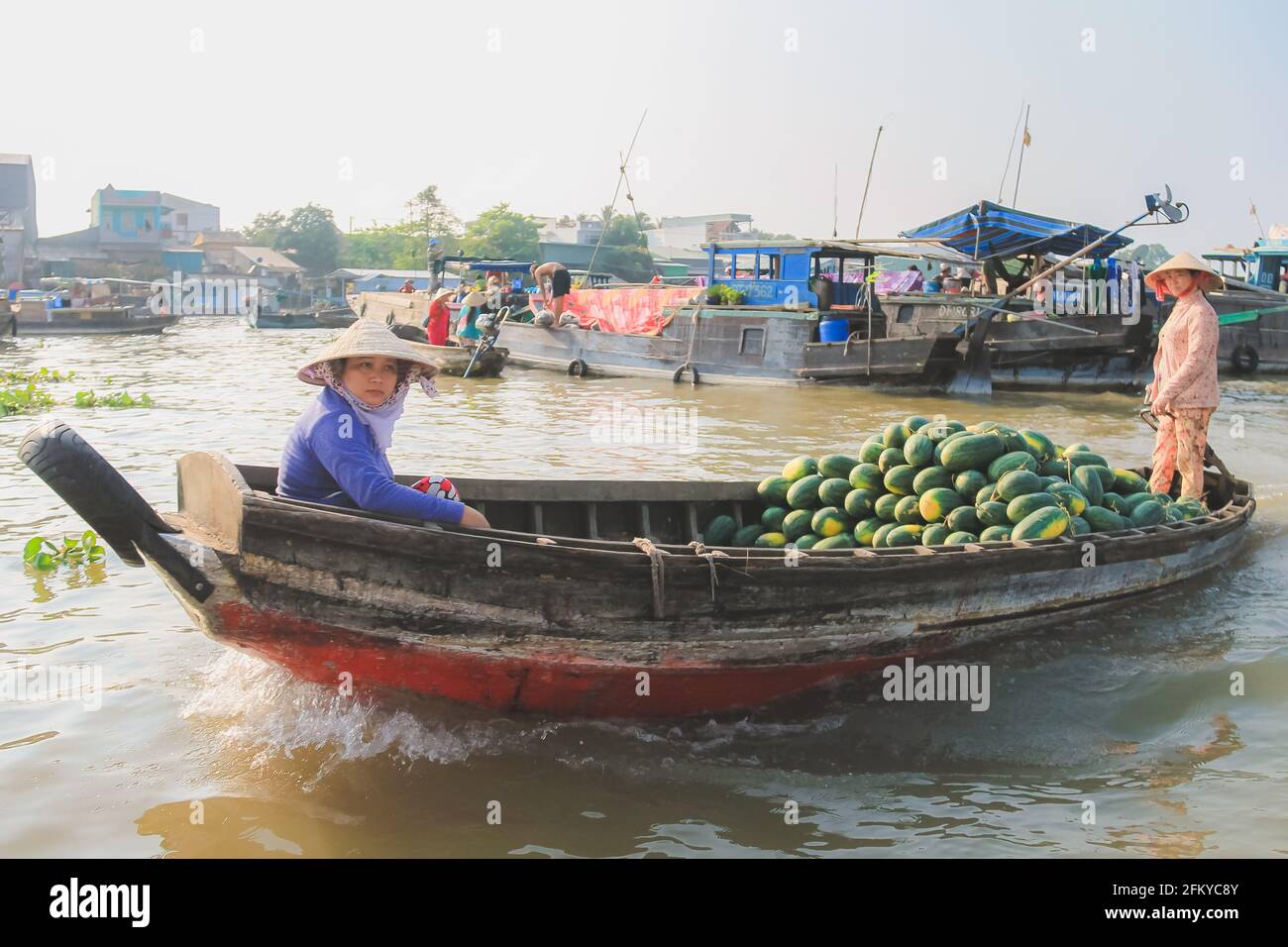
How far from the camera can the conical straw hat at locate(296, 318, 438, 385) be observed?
362 cm

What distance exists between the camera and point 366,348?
364 centimetres

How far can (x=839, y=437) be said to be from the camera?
12.3m

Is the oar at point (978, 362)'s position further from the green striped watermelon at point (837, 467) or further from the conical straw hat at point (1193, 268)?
the green striped watermelon at point (837, 467)

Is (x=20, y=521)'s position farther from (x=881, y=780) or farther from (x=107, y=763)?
(x=881, y=780)

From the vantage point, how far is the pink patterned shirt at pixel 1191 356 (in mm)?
6543

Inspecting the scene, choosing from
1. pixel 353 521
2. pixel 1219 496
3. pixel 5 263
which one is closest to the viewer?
pixel 353 521

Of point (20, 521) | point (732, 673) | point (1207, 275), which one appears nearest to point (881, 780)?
point (732, 673)

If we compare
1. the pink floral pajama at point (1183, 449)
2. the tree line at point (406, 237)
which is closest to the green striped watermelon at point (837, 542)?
the pink floral pajama at point (1183, 449)

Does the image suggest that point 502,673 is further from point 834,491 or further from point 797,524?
point 834,491

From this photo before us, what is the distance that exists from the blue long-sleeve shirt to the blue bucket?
43.4ft

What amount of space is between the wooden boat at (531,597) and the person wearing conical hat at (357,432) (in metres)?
0.11

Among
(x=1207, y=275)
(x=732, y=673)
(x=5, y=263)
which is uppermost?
(x=5, y=263)

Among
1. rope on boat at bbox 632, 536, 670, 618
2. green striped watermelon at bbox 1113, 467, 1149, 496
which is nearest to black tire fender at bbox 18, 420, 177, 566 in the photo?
rope on boat at bbox 632, 536, 670, 618
